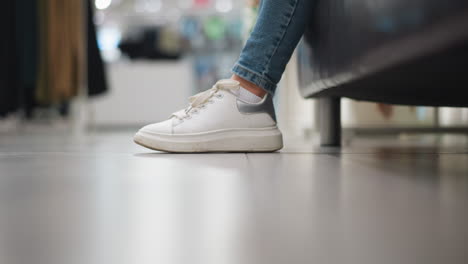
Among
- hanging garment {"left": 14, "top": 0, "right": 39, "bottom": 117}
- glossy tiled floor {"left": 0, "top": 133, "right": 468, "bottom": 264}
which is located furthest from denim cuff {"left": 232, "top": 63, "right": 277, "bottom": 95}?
hanging garment {"left": 14, "top": 0, "right": 39, "bottom": 117}

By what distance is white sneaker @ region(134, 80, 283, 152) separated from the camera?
105 centimetres

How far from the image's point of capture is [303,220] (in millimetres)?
360

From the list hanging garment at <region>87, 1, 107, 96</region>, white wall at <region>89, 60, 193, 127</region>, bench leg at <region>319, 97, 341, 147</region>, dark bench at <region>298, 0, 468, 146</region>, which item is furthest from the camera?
white wall at <region>89, 60, 193, 127</region>

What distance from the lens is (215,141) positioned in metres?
1.06

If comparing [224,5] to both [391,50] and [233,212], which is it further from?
[233,212]

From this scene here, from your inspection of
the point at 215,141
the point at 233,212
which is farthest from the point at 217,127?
the point at 233,212

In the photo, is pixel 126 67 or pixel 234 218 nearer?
pixel 234 218

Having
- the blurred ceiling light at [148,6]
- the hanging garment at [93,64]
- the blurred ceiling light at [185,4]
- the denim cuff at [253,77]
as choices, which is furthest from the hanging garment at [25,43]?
the blurred ceiling light at [185,4]

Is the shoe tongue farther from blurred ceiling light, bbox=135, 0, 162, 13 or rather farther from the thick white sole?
blurred ceiling light, bbox=135, 0, 162, 13

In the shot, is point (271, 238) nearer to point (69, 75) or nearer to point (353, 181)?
point (353, 181)

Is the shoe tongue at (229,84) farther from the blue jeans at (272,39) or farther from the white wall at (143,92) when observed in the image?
the white wall at (143,92)

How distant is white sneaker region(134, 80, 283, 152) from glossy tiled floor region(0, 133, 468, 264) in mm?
403

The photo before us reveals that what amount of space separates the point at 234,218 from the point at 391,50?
1.29 ft

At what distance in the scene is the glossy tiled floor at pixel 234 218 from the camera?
0.92 feet
